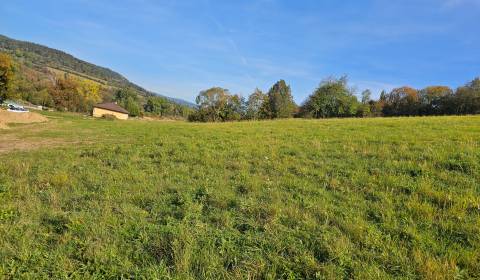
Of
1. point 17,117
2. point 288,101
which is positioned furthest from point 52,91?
point 288,101

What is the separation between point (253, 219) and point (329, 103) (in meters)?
71.6

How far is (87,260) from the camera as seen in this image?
3.86 meters

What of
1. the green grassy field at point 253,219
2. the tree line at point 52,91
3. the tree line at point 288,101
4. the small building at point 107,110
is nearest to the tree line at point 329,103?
the tree line at point 288,101

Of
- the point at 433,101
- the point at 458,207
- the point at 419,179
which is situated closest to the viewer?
the point at 458,207

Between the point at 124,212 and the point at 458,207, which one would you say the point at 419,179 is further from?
the point at 124,212

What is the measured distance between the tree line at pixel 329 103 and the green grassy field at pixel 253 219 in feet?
217

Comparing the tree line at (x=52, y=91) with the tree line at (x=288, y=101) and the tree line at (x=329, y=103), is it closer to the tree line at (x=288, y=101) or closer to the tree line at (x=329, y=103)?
the tree line at (x=288, y=101)

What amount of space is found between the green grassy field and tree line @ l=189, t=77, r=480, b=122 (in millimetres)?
66049

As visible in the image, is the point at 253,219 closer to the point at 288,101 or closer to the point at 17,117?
the point at 17,117

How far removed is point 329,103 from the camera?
72312 millimetres

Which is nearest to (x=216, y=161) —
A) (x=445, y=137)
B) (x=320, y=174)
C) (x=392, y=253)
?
(x=320, y=174)

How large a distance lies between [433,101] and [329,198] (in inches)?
3241

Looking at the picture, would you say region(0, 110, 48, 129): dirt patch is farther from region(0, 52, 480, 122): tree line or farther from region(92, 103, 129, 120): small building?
region(92, 103, 129, 120): small building

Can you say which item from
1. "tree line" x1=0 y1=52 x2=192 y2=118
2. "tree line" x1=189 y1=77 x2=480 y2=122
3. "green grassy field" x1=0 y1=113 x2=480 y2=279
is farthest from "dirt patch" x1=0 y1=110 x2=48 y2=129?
"tree line" x1=189 y1=77 x2=480 y2=122
